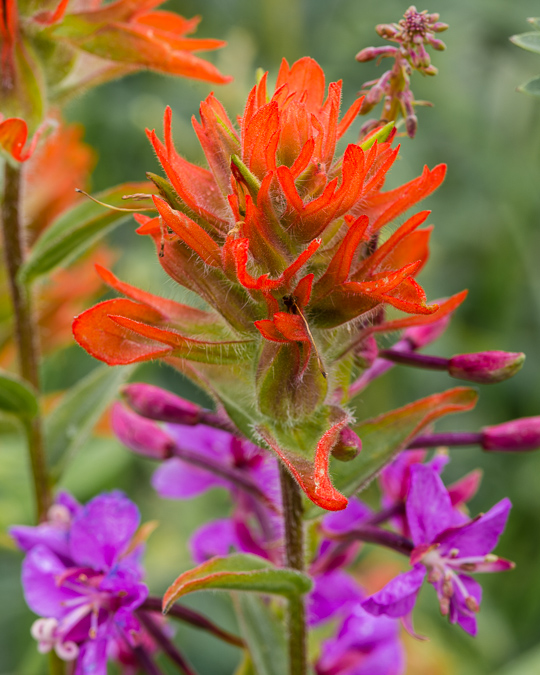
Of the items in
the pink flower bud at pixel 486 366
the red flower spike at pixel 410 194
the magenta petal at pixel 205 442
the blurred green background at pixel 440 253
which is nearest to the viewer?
the red flower spike at pixel 410 194

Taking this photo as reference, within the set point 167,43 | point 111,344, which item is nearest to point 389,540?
point 111,344

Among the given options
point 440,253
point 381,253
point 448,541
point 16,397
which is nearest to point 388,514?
point 448,541

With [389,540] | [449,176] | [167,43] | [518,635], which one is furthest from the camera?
[449,176]

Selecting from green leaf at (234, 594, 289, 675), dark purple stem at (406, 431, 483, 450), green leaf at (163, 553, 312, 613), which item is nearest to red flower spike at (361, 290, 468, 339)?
dark purple stem at (406, 431, 483, 450)

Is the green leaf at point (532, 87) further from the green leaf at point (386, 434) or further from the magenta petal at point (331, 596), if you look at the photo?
the magenta petal at point (331, 596)

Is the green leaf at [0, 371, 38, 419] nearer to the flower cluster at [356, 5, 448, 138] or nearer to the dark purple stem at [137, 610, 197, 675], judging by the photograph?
the dark purple stem at [137, 610, 197, 675]

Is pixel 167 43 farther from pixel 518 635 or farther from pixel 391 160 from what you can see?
pixel 518 635

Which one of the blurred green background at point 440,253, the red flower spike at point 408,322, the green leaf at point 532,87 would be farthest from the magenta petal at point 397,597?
the blurred green background at point 440,253
